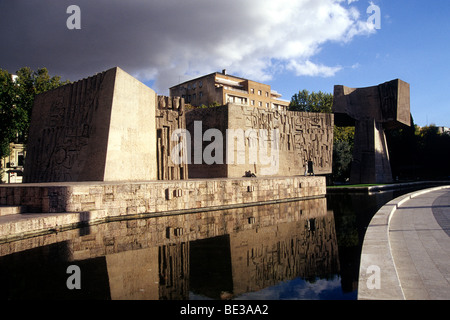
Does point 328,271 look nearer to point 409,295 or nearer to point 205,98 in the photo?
point 409,295

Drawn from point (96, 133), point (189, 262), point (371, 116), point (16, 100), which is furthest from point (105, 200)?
point (371, 116)

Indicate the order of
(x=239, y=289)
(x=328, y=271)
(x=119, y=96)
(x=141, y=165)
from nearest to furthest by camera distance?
(x=239, y=289) < (x=328, y=271) < (x=119, y=96) < (x=141, y=165)

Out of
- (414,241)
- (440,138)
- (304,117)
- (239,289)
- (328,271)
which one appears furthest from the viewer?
(440,138)

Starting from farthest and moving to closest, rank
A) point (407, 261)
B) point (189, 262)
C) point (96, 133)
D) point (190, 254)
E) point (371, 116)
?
point (371, 116) → point (96, 133) → point (190, 254) → point (189, 262) → point (407, 261)

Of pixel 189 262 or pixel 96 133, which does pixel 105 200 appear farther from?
pixel 189 262

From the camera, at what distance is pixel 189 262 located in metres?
5.79

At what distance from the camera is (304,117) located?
82.6ft

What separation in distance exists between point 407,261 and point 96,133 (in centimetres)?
1168

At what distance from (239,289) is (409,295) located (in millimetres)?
2077

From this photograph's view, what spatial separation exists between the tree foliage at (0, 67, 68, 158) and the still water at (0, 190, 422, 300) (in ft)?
66.7

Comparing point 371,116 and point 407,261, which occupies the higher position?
point 371,116

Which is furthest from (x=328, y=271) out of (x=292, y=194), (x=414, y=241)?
(x=292, y=194)

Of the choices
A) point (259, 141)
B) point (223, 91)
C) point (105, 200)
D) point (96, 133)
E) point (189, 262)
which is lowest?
point (189, 262)

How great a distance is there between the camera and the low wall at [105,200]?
825 centimetres
